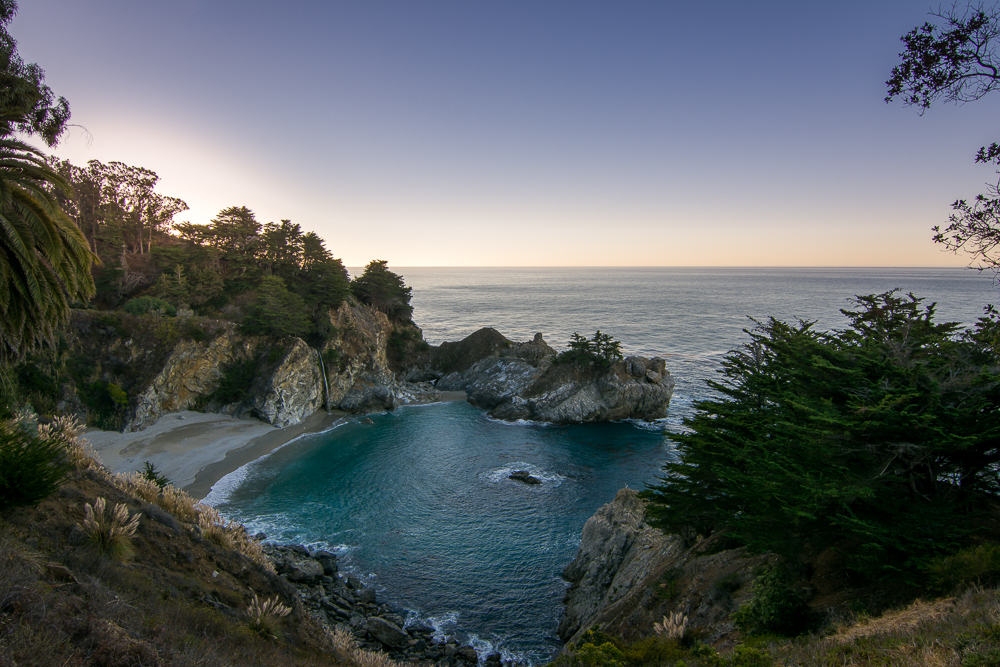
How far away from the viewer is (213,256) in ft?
148

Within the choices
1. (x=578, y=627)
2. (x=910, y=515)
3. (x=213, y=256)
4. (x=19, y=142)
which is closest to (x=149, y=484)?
(x=19, y=142)

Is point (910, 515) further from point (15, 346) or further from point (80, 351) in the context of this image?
point (80, 351)

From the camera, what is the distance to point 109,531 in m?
7.22

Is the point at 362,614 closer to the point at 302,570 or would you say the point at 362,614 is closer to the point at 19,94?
the point at 302,570

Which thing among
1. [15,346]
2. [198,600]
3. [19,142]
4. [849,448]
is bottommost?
[198,600]

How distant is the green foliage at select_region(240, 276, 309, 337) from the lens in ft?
132

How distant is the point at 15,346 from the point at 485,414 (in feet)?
124

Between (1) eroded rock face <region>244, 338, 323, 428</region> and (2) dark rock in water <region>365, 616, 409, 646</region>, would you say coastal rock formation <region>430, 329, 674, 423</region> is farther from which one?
(2) dark rock in water <region>365, 616, 409, 646</region>

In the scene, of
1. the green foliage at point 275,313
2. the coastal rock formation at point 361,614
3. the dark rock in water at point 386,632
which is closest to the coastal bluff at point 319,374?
the green foliage at point 275,313

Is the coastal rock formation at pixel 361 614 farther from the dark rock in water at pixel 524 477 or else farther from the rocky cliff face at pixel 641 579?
A: the dark rock in water at pixel 524 477

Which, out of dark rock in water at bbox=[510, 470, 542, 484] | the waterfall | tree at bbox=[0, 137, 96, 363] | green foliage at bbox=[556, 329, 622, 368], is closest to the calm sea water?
dark rock in water at bbox=[510, 470, 542, 484]

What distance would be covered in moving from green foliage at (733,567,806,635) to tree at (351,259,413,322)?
5186cm

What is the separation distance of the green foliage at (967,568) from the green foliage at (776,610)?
251 centimetres

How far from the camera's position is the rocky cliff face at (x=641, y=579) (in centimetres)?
1199
